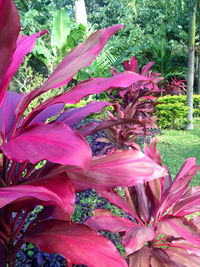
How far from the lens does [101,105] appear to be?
0.95 m

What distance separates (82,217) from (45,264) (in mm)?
631

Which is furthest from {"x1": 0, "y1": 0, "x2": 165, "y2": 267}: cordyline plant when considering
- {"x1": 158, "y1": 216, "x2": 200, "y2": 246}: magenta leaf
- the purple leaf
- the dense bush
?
the dense bush

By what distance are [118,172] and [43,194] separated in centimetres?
23

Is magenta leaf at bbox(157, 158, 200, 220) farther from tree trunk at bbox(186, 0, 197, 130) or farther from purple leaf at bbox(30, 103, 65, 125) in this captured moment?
tree trunk at bbox(186, 0, 197, 130)

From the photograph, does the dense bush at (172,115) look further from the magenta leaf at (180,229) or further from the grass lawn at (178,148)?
the magenta leaf at (180,229)

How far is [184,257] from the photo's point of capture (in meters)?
1.02

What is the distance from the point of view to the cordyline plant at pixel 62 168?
585mm

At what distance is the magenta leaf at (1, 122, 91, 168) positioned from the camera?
22.3 inches

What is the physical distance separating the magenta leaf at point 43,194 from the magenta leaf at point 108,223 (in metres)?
0.43

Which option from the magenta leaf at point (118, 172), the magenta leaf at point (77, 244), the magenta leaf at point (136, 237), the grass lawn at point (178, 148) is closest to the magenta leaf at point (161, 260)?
the magenta leaf at point (136, 237)

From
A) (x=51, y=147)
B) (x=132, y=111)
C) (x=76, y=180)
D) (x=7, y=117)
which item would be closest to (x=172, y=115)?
(x=132, y=111)

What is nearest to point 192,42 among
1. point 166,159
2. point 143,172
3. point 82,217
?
point 166,159

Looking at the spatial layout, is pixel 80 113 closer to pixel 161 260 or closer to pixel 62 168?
pixel 62 168

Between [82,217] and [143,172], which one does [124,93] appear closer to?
[82,217]
